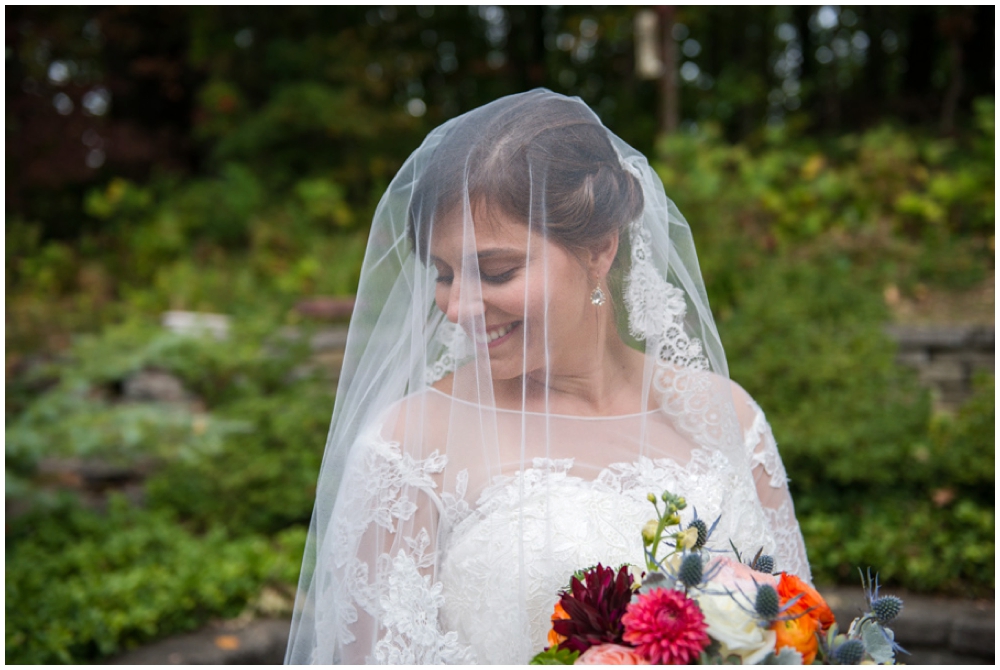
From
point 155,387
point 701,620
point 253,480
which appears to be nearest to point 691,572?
point 701,620

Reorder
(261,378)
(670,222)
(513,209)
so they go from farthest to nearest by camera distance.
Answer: (261,378) → (670,222) → (513,209)

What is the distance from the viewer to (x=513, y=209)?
1.76 m

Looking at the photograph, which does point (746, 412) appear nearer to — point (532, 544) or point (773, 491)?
point (773, 491)

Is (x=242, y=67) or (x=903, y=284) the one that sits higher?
(x=242, y=67)

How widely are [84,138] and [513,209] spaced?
9.86m

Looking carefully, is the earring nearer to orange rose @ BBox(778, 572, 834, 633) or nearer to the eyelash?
the eyelash

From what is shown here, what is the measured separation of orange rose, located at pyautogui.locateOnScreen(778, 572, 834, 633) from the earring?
0.85m

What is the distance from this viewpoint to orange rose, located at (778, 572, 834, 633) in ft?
3.96

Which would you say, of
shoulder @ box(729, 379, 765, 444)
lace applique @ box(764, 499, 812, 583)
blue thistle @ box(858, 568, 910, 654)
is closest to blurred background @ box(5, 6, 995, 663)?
lace applique @ box(764, 499, 812, 583)

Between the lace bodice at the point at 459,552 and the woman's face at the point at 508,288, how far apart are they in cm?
27

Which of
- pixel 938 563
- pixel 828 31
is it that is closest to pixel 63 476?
pixel 938 563

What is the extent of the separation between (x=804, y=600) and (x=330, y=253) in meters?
7.43

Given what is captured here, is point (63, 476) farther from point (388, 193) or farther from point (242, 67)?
point (242, 67)

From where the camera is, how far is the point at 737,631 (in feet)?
3.74
